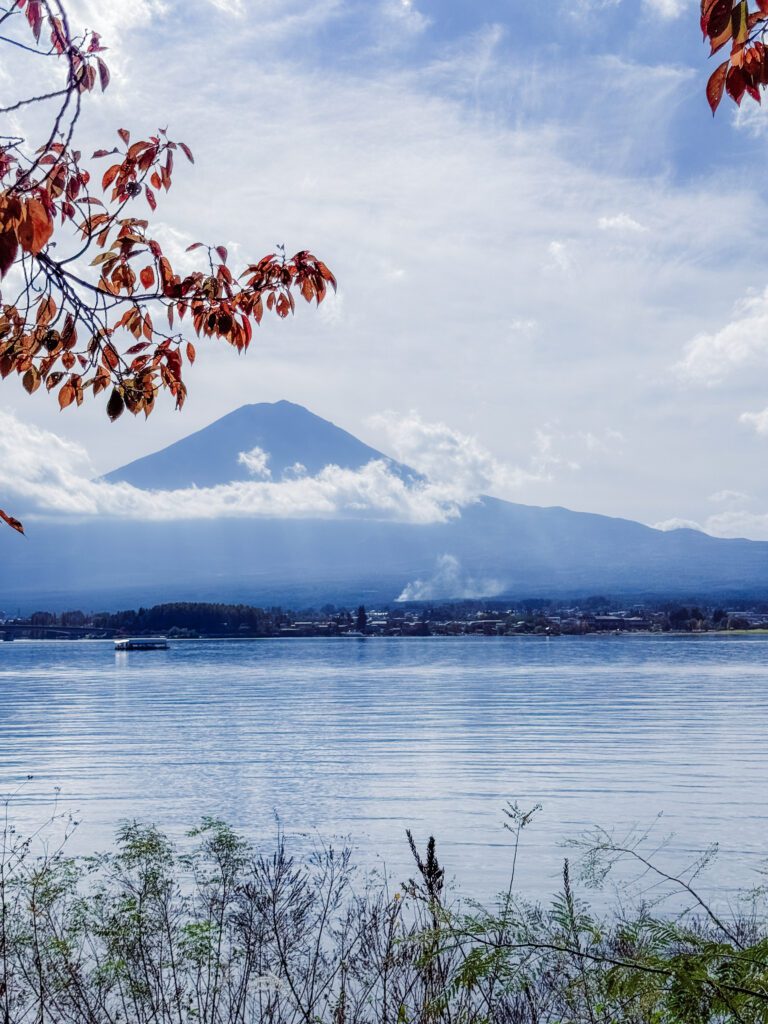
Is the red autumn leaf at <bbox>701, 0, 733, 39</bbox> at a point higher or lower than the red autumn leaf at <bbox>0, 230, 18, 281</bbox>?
higher

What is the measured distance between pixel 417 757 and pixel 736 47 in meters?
29.7

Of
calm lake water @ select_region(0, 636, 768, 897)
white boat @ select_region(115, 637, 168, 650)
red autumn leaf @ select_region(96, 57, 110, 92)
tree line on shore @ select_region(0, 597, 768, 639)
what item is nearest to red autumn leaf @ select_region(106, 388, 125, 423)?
red autumn leaf @ select_region(96, 57, 110, 92)

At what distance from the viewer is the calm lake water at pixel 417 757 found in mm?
19891

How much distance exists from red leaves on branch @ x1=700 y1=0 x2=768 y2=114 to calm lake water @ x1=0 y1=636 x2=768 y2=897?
Answer: 46.0 ft

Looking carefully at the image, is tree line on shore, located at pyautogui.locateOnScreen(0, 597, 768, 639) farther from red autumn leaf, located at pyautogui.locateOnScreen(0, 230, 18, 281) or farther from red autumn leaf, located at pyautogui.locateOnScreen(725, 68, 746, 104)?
red autumn leaf, located at pyautogui.locateOnScreen(725, 68, 746, 104)

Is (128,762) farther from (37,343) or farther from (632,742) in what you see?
(37,343)

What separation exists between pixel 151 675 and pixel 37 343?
254 ft

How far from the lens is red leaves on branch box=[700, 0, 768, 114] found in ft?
6.63

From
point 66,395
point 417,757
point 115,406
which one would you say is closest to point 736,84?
point 115,406

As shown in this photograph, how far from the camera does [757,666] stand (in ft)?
249

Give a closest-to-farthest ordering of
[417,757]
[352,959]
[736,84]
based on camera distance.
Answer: [736,84], [352,959], [417,757]

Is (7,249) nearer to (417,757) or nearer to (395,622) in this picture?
(417,757)

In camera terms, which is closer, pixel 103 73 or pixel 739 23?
pixel 739 23

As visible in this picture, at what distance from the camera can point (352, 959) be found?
22.7ft
